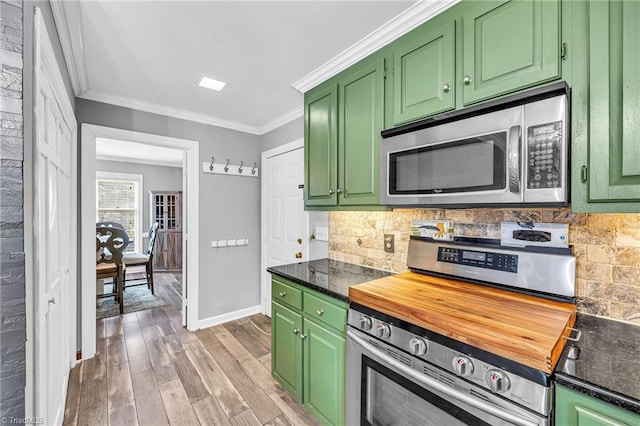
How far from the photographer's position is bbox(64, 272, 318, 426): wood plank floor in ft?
6.33

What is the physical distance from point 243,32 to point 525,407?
2.13 m

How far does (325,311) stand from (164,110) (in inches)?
104

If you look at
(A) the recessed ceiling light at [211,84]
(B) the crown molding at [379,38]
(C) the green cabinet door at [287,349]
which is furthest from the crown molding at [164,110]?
(C) the green cabinet door at [287,349]

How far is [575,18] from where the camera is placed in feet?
3.48

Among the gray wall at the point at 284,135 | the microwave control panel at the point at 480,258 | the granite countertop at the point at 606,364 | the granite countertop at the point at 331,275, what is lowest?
the granite countertop at the point at 606,364

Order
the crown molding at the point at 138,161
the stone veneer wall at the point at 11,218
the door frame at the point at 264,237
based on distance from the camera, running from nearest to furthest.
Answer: the stone veneer wall at the point at 11,218 → the door frame at the point at 264,237 → the crown molding at the point at 138,161

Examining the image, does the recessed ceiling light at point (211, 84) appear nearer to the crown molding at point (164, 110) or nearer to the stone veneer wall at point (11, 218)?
the crown molding at point (164, 110)

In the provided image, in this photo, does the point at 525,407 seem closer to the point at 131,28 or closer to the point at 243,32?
the point at 243,32

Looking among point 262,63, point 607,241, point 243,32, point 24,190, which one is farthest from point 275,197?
point 607,241

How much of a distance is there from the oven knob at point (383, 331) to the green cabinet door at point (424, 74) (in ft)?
3.48

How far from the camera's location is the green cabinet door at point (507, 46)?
111 centimetres

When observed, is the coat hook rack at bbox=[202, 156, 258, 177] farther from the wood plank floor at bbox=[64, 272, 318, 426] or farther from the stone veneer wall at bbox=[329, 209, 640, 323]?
the stone veneer wall at bbox=[329, 209, 640, 323]

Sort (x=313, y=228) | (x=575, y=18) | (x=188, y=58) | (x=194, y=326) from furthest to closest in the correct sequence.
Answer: (x=194, y=326), (x=313, y=228), (x=188, y=58), (x=575, y=18)

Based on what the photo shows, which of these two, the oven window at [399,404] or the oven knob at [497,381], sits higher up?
the oven knob at [497,381]
